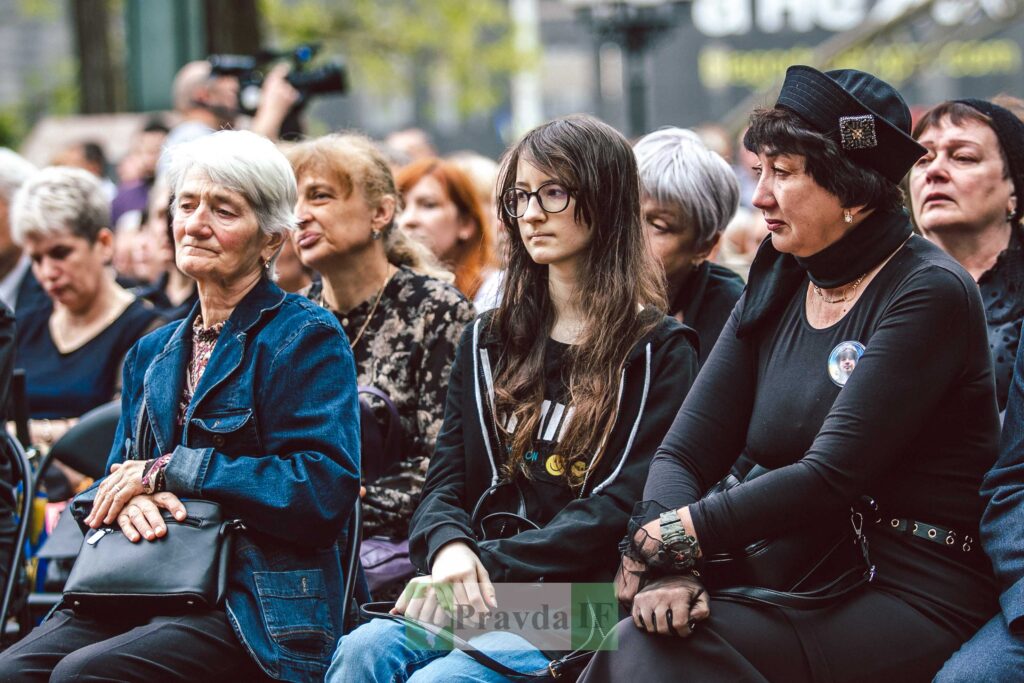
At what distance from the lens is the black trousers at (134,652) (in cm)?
341

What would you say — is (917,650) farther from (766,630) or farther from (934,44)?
(934,44)

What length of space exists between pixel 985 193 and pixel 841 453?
1.52 m

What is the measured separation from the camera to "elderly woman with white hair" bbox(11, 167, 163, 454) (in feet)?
18.7

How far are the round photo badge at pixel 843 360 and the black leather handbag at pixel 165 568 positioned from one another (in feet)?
5.25

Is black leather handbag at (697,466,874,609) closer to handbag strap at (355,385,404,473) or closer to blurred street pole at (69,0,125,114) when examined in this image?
handbag strap at (355,385,404,473)

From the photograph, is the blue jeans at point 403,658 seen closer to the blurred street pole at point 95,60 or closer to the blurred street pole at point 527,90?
the blurred street pole at point 95,60

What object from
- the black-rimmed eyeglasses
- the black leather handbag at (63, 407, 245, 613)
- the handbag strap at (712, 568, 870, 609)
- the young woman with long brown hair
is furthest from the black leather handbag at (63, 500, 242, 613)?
the handbag strap at (712, 568, 870, 609)

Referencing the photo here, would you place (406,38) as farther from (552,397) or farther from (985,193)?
(552,397)

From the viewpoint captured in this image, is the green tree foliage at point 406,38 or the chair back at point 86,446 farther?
the green tree foliage at point 406,38

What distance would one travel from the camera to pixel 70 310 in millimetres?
5859

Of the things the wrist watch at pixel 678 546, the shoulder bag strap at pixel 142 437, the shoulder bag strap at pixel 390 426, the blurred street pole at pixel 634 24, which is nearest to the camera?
the wrist watch at pixel 678 546

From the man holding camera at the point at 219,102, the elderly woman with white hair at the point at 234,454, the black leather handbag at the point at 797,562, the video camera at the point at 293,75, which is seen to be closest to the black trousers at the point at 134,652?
the elderly woman with white hair at the point at 234,454

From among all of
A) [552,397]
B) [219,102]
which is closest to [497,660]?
[552,397]

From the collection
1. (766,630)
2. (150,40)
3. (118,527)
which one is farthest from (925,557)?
(150,40)
